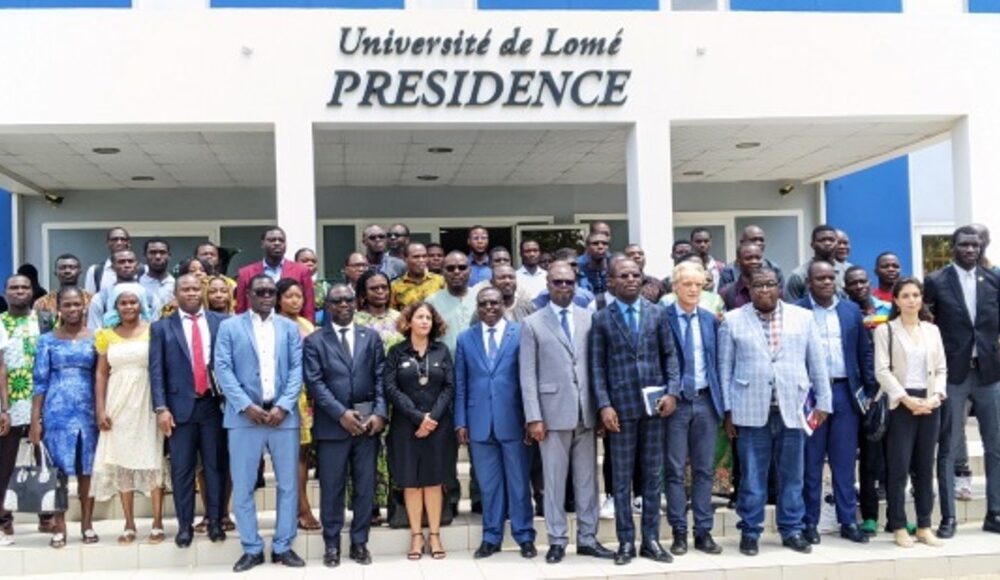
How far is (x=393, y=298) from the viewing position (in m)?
6.99

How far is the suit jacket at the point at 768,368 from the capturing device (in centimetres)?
590

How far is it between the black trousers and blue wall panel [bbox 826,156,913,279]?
25.5 feet

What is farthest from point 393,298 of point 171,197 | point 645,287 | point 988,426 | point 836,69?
point 171,197

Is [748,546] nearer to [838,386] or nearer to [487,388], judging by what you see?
[838,386]

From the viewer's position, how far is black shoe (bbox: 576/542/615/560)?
19.4 feet

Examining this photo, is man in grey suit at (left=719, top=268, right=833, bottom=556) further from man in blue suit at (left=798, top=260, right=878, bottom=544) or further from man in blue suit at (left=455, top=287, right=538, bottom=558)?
man in blue suit at (left=455, top=287, right=538, bottom=558)

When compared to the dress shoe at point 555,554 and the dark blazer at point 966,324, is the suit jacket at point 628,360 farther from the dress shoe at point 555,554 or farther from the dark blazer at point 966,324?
the dark blazer at point 966,324

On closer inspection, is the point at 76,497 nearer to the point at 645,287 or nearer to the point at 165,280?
the point at 165,280

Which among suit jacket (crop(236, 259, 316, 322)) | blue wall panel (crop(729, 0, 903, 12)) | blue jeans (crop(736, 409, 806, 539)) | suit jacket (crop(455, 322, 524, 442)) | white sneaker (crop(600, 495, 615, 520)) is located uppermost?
blue wall panel (crop(729, 0, 903, 12))

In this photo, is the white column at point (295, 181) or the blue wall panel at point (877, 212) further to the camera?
the blue wall panel at point (877, 212)

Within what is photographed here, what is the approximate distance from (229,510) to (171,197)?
26.5ft

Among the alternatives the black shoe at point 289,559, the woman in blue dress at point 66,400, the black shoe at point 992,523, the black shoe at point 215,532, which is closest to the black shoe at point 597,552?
the black shoe at point 289,559

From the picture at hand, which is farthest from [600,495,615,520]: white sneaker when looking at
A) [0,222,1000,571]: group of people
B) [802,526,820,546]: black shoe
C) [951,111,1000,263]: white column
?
[951,111,1000,263]: white column

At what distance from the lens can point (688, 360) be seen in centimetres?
594
